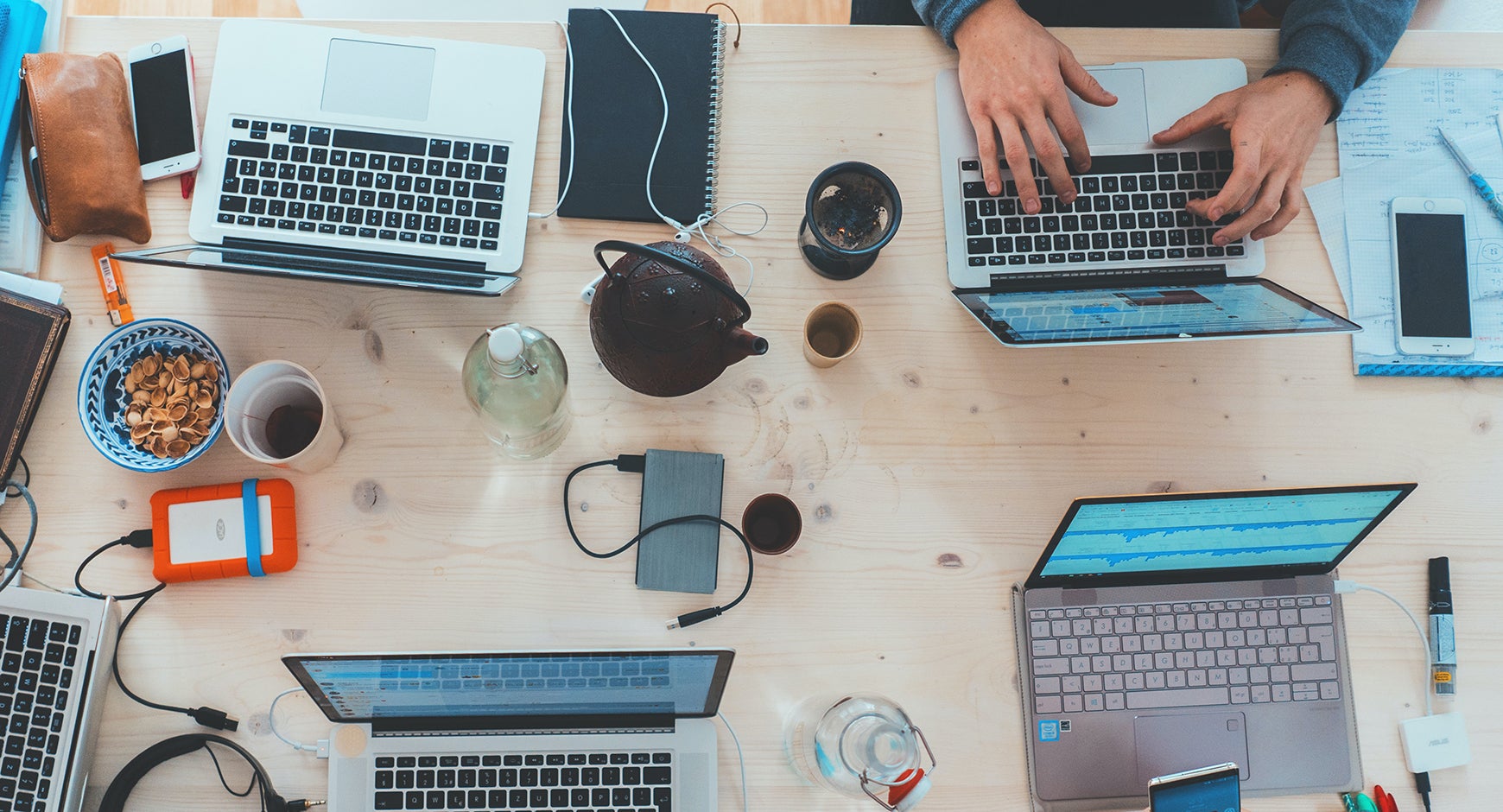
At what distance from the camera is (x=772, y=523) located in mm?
996

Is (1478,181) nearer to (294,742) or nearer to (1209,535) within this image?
(1209,535)

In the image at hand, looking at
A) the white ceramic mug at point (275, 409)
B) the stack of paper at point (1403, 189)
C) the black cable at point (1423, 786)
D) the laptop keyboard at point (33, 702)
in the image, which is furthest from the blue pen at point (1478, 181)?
the laptop keyboard at point (33, 702)

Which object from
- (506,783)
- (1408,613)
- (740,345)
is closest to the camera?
(740,345)

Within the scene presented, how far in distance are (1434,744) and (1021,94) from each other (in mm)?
887

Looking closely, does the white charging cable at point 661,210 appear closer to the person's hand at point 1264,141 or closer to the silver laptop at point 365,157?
the silver laptop at point 365,157

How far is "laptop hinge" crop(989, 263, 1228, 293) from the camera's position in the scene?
39.2 inches

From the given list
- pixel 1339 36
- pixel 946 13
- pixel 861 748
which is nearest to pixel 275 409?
pixel 861 748

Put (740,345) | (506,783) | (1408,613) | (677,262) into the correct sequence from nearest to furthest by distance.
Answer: (677,262), (740,345), (506,783), (1408,613)

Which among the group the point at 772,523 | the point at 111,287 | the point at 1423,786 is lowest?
the point at 1423,786

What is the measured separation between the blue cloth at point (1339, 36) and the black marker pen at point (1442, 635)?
1.90 feet

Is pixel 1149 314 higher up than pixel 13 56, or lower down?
lower down

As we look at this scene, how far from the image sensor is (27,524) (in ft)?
3.08

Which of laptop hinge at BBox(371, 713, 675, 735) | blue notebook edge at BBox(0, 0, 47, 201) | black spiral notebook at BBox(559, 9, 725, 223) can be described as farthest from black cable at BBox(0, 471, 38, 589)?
black spiral notebook at BBox(559, 9, 725, 223)

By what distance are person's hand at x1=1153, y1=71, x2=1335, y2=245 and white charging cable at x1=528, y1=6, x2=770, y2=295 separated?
0.51 metres
